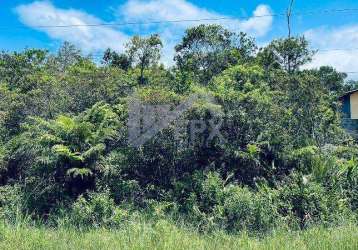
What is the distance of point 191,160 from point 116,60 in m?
7.99

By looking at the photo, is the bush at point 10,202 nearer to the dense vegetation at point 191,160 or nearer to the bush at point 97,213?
the dense vegetation at point 191,160

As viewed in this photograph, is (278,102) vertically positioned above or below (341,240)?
above

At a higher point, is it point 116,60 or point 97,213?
point 116,60

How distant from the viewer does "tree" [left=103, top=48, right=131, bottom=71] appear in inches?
574

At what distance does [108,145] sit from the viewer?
8945 millimetres

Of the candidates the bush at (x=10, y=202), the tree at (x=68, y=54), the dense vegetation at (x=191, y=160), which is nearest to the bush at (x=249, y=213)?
the dense vegetation at (x=191, y=160)

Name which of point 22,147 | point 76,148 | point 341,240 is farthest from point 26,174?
point 341,240

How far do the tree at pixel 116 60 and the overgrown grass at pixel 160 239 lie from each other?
9.21 meters

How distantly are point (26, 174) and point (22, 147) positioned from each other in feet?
2.15

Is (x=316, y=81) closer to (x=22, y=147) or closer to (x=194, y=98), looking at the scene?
(x=194, y=98)

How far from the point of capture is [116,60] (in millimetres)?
15328

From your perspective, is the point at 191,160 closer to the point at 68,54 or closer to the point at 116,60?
the point at 116,60

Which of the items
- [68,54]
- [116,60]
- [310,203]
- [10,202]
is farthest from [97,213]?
[68,54]

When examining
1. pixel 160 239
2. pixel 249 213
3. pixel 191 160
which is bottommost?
pixel 160 239
